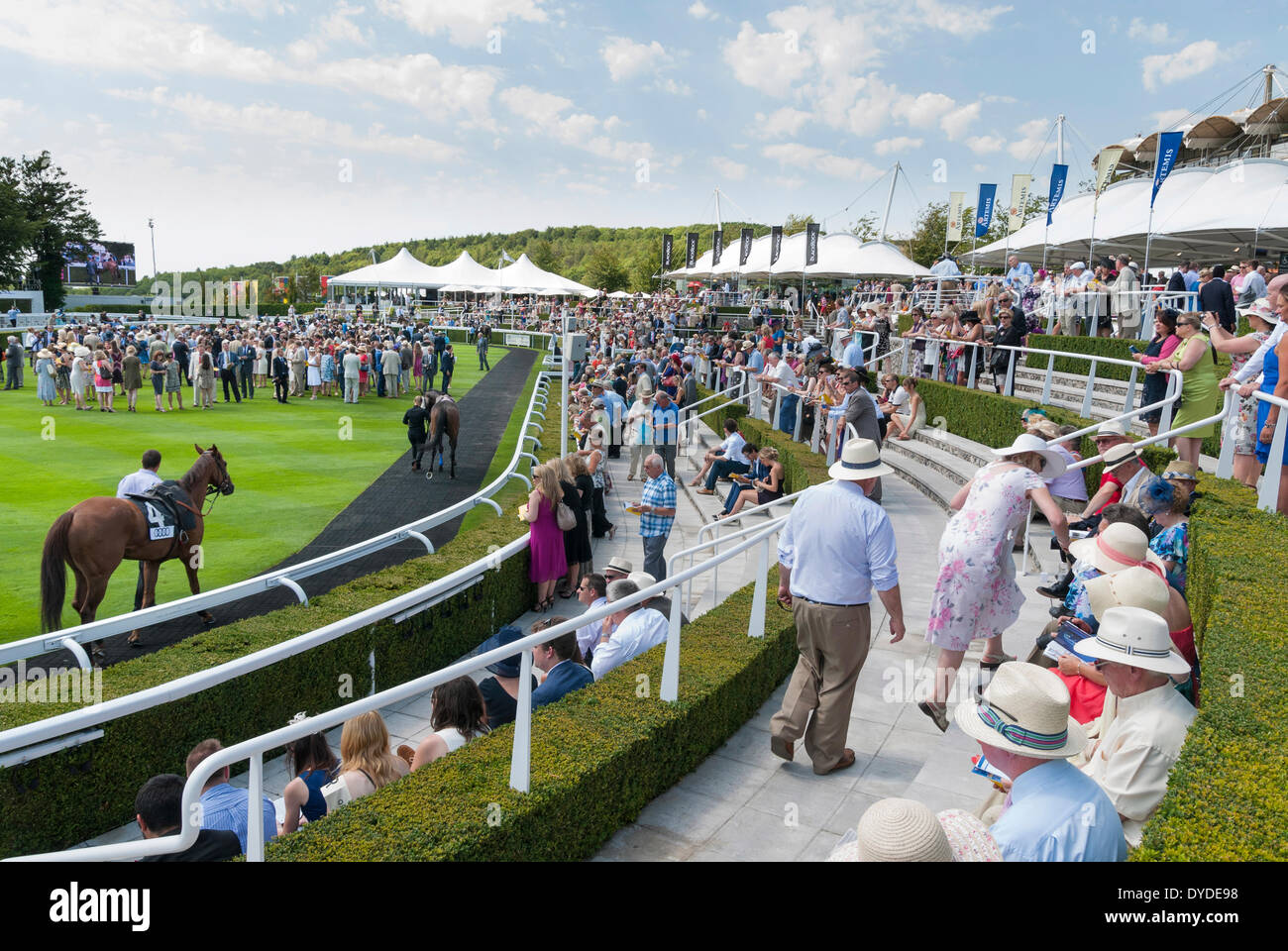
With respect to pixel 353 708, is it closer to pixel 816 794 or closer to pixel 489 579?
pixel 816 794

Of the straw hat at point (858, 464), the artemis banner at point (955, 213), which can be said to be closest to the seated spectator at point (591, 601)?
the straw hat at point (858, 464)

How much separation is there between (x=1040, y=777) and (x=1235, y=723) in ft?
3.42

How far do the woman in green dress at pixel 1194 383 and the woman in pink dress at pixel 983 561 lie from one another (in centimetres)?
370

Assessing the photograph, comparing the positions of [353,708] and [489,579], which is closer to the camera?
[353,708]

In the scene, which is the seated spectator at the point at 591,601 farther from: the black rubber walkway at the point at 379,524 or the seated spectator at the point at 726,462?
the seated spectator at the point at 726,462

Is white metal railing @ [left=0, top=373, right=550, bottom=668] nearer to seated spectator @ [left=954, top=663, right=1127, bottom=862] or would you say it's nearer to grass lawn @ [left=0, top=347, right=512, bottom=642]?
grass lawn @ [left=0, top=347, right=512, bottom=642]

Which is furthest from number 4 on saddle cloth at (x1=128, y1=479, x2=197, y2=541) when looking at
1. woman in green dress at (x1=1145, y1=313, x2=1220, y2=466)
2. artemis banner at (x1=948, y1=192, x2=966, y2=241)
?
artemis banner at (x1=948, y1=192, x2=966, y2=241)

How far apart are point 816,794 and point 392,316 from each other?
57.8 meters

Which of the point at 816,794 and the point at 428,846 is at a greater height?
the point at 428,846

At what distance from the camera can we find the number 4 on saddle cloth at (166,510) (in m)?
9.14

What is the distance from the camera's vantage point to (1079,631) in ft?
14.3

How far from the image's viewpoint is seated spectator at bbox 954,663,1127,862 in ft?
8.82

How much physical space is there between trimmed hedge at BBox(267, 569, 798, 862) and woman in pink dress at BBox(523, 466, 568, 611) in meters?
3.94
